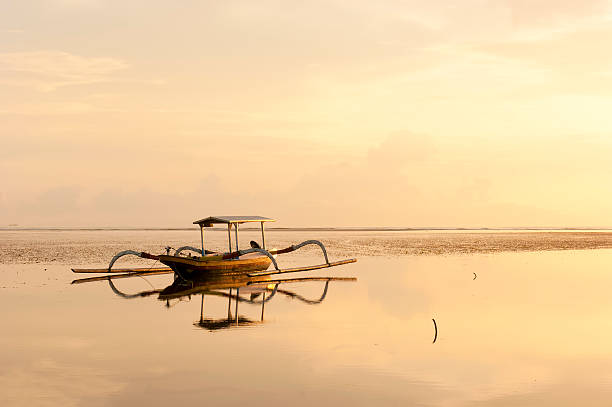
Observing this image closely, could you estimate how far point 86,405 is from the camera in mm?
11016

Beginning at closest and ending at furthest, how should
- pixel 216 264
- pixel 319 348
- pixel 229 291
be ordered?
pixel 319 348 < pixel 229 291 < pixel 216 264

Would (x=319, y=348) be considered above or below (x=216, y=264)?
below

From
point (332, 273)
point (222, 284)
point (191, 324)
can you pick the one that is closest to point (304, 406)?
point (191, 324)

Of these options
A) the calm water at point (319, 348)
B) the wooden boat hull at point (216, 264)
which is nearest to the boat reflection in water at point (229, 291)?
the wooden boat hull at point (216, 264)

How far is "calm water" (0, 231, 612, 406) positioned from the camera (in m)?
11.8

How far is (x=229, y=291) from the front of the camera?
2783cm

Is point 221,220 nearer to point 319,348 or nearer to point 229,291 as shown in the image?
point 229,291

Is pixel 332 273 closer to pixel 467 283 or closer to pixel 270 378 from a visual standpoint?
pixel 467 283

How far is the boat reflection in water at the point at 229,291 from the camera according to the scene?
65.5 ft

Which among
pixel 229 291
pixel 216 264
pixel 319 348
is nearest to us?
pixel 319 348

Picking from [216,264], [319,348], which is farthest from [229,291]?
[319,348]

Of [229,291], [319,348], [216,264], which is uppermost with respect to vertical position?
[216,264]

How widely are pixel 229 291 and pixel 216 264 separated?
11.8 ft

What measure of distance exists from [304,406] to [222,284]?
20178 mm
